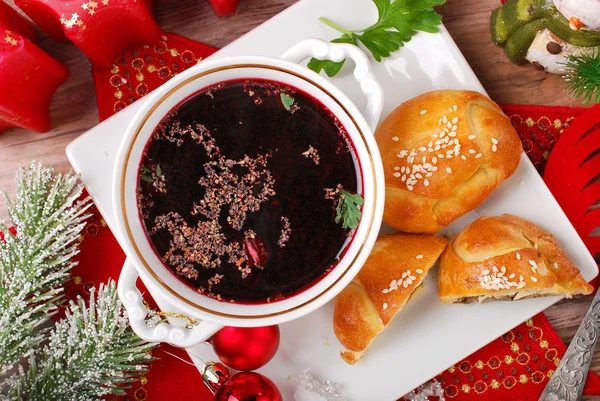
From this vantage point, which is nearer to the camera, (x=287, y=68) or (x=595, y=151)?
(x=287, y=68)

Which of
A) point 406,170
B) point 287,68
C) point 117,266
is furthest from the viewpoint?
point 117,266

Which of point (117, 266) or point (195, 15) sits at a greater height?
point (195, 15)

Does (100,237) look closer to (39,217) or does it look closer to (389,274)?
(39,217)

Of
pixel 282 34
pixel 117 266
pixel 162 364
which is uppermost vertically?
pixel 282 34

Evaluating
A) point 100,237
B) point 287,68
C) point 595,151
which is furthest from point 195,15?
point 595,151

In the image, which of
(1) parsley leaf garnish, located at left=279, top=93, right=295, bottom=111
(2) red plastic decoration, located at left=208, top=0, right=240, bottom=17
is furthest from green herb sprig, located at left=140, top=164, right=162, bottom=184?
(2) red plastic decoration, located at left=208, top=0, right=240, bottom=17

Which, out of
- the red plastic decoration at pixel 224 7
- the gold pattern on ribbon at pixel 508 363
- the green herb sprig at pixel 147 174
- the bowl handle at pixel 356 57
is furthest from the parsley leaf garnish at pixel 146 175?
the gold pattern on ribbon at pixel 508 363
